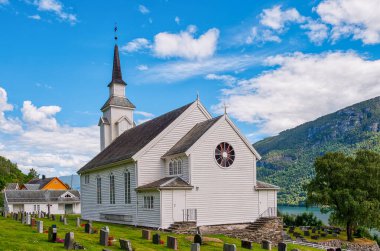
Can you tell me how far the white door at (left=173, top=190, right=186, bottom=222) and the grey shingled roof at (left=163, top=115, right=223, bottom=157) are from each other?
303 cm

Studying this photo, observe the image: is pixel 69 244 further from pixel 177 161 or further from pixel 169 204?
pixel 177 161

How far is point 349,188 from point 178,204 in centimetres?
2332

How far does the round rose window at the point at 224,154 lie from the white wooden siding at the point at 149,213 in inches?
214

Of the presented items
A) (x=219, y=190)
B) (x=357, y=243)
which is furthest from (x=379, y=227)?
(x=219, y=190)

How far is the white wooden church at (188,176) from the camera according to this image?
29953mm

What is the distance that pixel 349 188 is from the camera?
44906 mm

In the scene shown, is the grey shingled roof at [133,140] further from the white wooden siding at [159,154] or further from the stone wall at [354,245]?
the stone wall at [354,245]

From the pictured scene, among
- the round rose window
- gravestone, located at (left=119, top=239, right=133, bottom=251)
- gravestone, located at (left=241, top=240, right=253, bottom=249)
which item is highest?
the round rose window

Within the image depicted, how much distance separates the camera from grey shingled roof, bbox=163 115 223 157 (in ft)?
102

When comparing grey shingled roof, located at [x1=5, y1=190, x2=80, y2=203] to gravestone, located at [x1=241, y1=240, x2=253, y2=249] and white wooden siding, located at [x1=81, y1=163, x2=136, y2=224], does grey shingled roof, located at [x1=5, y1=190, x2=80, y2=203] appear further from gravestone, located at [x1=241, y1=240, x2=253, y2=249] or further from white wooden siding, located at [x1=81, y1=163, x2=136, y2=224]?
gravestone, located at [x1=241, y1=240, x2=253, y2=249]

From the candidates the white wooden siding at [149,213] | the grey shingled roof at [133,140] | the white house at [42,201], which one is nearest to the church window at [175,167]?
the grey shingled roof at [133,140]

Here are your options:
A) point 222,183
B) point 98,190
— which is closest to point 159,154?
point 222,183

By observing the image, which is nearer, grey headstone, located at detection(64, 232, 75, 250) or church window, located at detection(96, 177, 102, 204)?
grey headstone, located at detection(64, 232, 75, 250)

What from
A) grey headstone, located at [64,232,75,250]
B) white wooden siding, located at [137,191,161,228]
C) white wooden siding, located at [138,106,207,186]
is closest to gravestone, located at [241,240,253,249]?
white wooden siding, located at [137,191,161,228]
